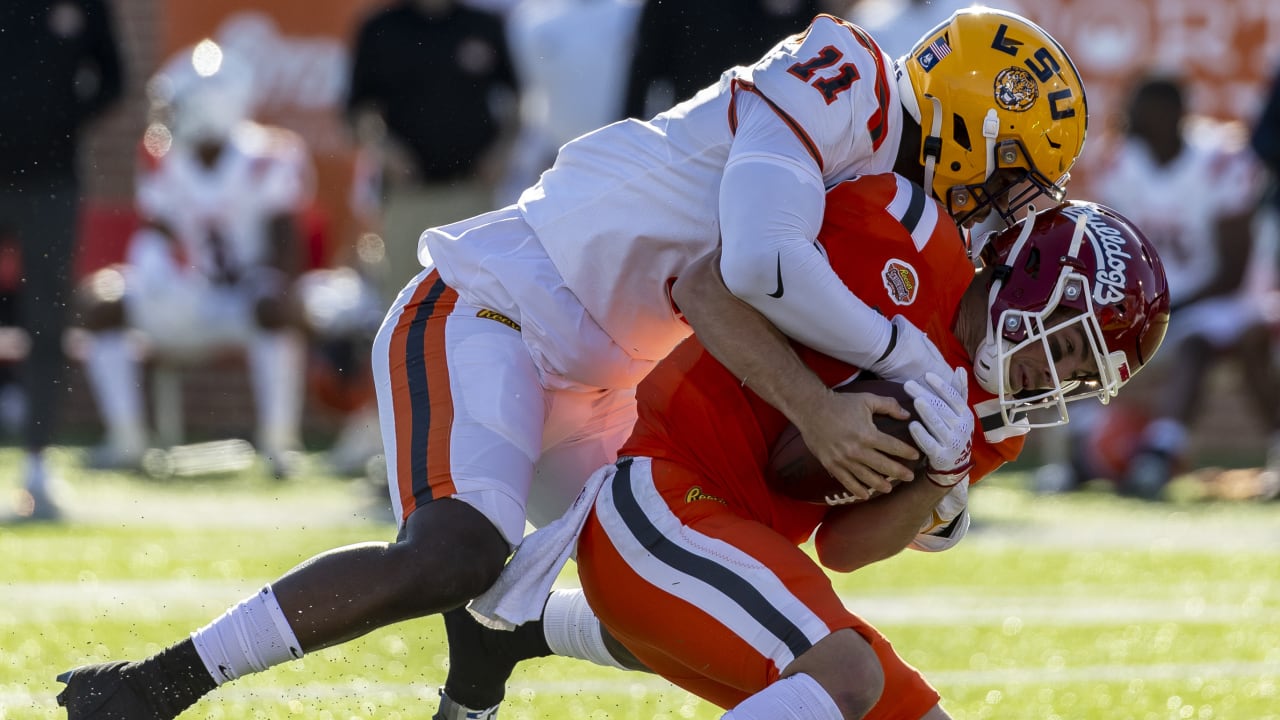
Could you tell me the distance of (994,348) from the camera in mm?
3105

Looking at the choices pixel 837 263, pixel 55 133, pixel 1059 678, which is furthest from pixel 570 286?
pixel 55 133

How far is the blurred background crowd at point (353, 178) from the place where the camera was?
748 centimetres

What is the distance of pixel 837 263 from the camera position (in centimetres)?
311

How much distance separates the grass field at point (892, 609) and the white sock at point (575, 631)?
0.47 m

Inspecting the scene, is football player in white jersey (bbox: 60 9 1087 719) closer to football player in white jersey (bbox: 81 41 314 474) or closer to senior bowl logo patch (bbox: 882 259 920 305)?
senior bowl logo patch (bbox: 882 259 920 305)

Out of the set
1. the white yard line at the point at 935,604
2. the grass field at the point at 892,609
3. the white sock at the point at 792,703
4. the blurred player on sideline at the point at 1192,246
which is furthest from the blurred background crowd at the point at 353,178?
the white sock at the point at 792,703

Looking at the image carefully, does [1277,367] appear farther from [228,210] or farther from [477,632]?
[477,632]

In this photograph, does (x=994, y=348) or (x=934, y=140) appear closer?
(x=994, y=348)

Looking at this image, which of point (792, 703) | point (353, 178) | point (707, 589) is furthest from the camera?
point (353, 178)

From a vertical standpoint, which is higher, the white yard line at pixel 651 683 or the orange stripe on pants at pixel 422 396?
the orange stripe on pants at pixel 422 396

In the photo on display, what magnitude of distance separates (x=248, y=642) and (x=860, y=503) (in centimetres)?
110

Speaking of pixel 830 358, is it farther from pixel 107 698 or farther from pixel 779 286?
pixel 107 698

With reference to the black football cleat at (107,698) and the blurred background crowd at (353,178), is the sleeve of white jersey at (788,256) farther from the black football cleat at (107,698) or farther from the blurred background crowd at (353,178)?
the blurred background crowd at (353,178)

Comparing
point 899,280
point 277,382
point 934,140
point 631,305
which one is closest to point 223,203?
point 277,382
